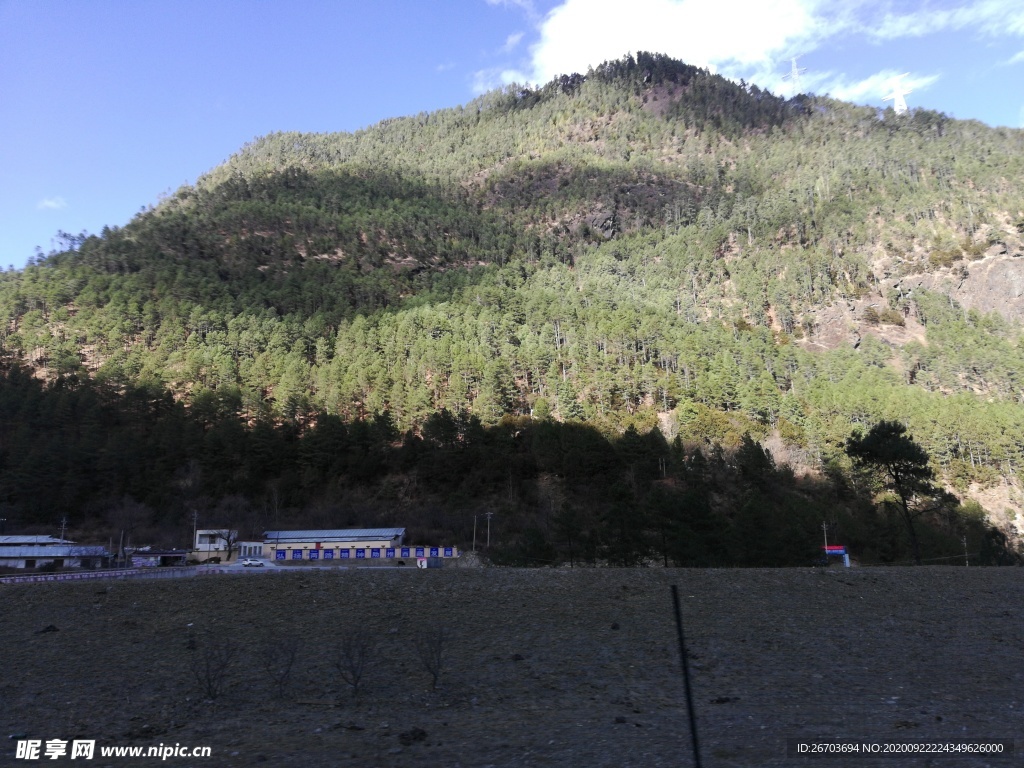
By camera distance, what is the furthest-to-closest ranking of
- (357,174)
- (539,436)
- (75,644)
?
(357,174) → (539,436) → (75,644)

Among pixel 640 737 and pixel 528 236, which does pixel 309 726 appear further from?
pixel 528 236

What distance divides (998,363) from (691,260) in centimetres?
5972

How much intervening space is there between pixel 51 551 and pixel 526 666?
1714 inches

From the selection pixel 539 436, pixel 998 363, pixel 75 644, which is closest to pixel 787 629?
pixel 75 644

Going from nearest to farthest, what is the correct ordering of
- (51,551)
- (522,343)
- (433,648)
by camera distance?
(433,648), (51,551), (522,343)

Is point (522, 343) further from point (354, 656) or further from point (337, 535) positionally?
point (354, 656)

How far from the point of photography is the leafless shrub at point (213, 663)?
37.7ft

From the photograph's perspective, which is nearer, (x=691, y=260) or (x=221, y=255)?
(x=221, y=255)

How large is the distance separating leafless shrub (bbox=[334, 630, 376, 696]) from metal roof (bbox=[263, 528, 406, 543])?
31426mm

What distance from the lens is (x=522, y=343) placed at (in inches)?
3462

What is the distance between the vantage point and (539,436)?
2283 inches

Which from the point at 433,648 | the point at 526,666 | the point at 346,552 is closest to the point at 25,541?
the point at 346,552

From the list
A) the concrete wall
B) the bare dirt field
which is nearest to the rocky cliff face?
the concrete wall

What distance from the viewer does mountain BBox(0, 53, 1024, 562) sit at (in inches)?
2291
